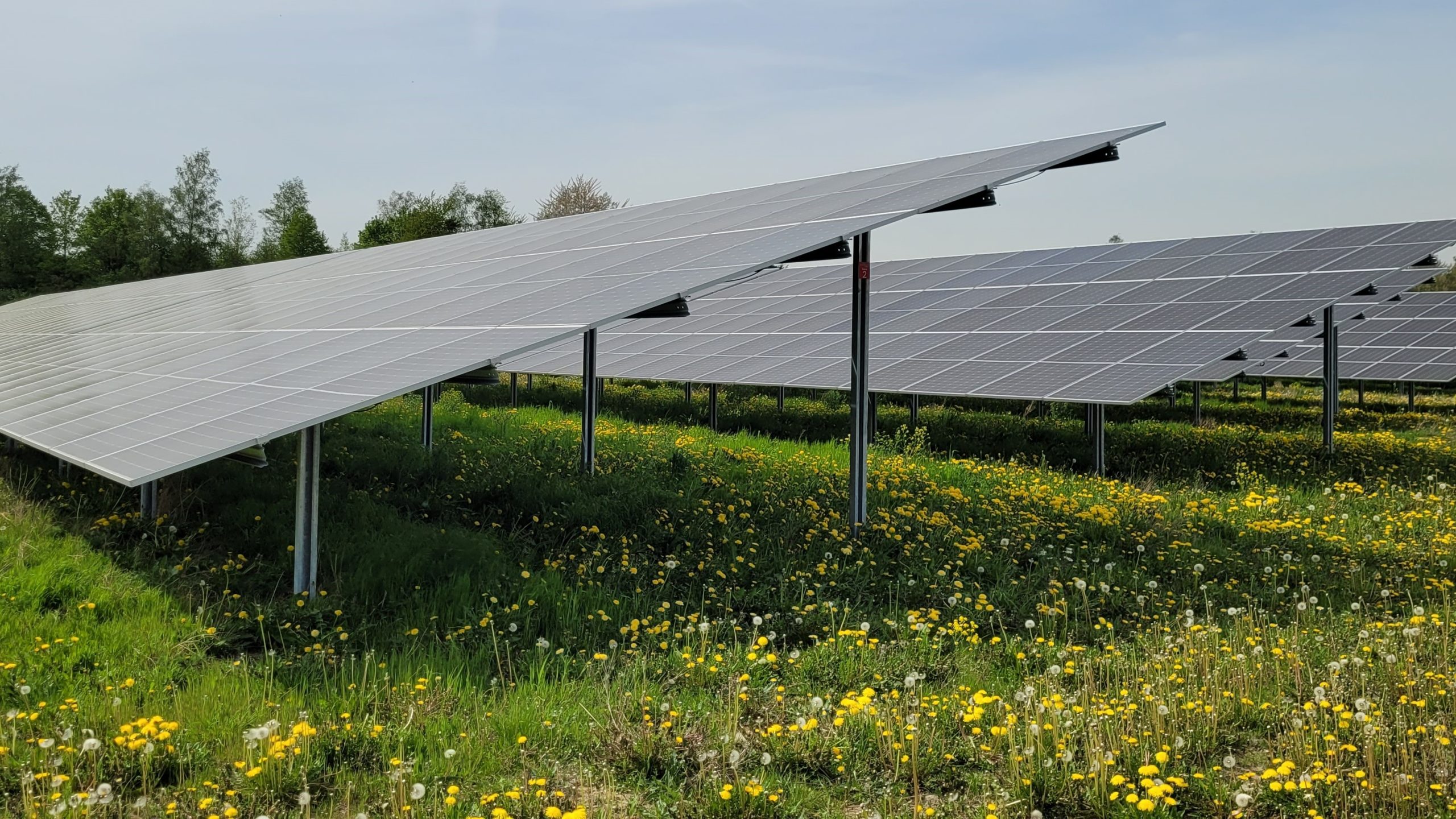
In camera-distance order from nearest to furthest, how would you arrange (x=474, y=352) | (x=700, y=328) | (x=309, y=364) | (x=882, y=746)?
(x=882, y=746), (x=474, y=352), (x=309, y=364), (x=700, y=328)

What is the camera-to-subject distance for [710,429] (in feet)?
58.9

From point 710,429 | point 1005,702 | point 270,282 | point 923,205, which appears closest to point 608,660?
point 1005,702

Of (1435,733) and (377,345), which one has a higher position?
(377,345)

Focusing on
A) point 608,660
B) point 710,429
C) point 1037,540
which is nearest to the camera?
point 608,660

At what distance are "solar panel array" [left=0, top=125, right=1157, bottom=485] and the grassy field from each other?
1060 millimetres

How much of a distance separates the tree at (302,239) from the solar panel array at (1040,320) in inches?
2190

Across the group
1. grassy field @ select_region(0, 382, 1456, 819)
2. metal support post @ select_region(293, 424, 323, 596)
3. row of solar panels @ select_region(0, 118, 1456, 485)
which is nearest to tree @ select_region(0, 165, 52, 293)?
row of solar panels @ select_region(0, 118, 1456, 485)

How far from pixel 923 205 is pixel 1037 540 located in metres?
3.25

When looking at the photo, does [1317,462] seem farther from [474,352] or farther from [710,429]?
[474,352]

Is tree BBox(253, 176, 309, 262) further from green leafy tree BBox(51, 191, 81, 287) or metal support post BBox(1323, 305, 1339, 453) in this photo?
metal support post BBox(1323, 305, 1339, 453)

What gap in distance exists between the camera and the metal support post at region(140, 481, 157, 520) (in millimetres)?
8703

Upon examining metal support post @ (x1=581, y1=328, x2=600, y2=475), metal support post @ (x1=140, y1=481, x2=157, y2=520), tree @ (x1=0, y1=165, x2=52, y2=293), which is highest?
tree @ (x1=0, y1=165, x2=52, y2=293)

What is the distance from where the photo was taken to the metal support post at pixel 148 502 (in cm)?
870

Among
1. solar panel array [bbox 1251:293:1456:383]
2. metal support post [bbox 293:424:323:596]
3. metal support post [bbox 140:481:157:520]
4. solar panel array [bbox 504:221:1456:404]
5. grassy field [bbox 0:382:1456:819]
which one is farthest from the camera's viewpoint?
solar panel array [bbox 1251:293:1456:383]
